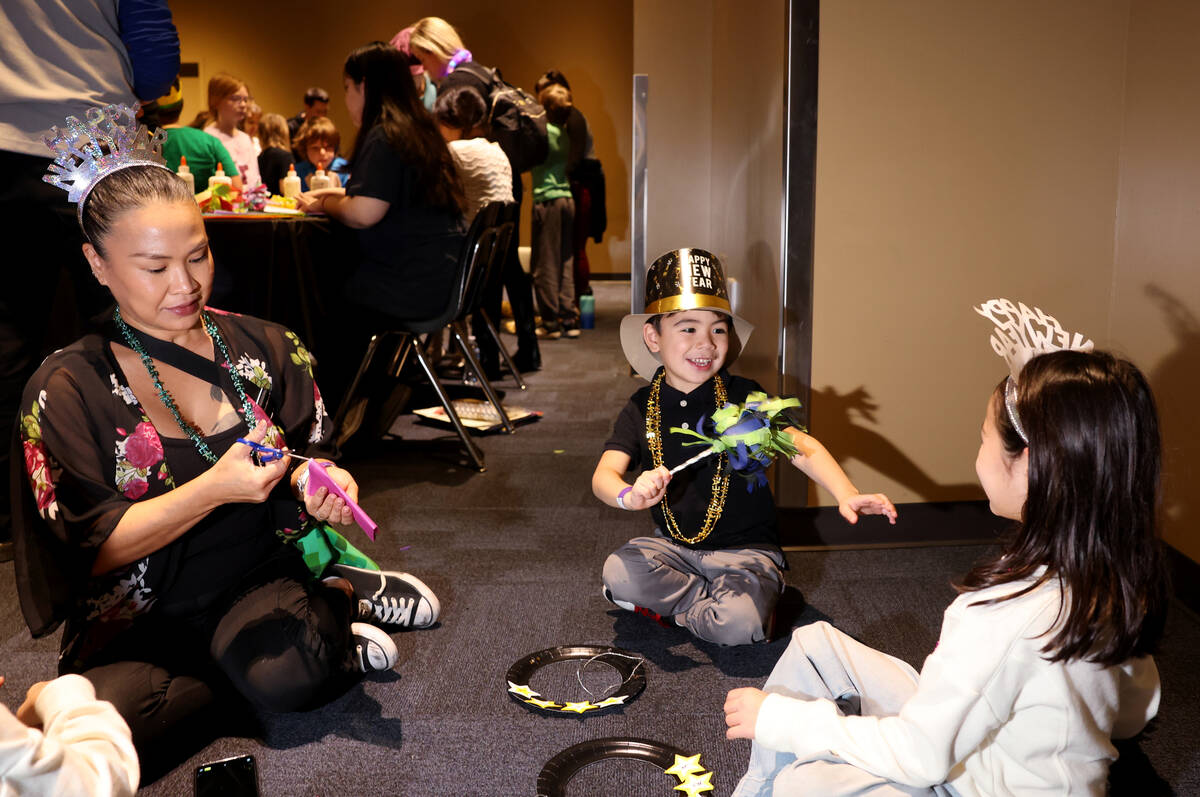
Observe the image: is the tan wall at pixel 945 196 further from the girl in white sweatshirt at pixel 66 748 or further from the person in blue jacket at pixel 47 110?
the girl in white sweatshirt at pixel 66 748

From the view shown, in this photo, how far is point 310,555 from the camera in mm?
2178

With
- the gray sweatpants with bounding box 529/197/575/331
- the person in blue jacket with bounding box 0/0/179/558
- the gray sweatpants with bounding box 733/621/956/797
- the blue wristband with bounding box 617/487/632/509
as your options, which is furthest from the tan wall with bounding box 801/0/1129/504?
the gray sweatpants with bounding box 529/197/575/331

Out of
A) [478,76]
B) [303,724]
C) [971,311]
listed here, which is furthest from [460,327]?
[303,724]

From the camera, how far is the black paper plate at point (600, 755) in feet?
5.80

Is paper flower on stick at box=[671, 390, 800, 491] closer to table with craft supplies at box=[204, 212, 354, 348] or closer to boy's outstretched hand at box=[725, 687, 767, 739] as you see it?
boy's outstretched hand at box=[725, 687, 767, 739]

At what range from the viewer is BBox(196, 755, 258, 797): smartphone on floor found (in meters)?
1.65

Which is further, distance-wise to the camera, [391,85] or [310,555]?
[391,85]

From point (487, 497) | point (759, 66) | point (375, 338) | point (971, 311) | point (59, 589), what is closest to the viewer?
point (59, 589)

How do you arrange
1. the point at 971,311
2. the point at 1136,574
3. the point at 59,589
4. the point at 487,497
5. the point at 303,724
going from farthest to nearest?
the point at 487,497 → the point at 971,311 → the point at 303,724 → the point at 59,589 → the point at 1136,574

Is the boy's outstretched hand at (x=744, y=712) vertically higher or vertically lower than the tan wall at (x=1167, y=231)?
lower

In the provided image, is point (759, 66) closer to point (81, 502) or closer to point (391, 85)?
point (391, 85)

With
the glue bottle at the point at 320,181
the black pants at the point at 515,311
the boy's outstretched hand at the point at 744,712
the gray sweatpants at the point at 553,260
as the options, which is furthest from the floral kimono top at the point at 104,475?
the gray sweatpants at the point at 553,260

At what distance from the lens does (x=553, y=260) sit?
6.96 m

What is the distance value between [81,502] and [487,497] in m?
1.82
